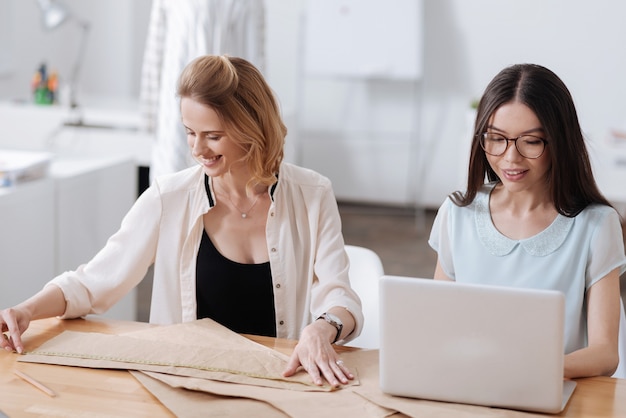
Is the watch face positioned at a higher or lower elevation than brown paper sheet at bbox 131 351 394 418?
higher

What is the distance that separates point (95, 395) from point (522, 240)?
933 mm

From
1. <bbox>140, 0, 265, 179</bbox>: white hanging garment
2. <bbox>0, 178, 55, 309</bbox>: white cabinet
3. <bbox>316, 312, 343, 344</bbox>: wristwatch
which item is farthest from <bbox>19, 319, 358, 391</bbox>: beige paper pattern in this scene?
<bbox>140, 0, 265, 179</bbox>: white hanging garment

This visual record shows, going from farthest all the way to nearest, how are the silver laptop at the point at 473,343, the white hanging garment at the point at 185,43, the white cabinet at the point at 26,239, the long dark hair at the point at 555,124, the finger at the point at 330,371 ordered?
the white hanging garment at the point at 185,43
the white cabinet at the point at 26,239
the long dark hair at the point at 555,124
the finger at the point at 330,371
the silver laptop at the point at 473,343

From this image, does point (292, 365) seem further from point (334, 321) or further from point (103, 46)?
point (103, 46)

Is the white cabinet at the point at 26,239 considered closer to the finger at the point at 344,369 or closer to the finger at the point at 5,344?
the finger at the point at 5,344

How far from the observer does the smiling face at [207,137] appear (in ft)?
6.29

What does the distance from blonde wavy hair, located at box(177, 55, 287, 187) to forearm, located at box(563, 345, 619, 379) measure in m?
0.73

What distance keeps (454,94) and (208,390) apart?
4625 millimetres

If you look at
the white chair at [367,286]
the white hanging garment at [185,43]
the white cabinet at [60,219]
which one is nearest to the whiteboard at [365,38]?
the white hanging garment at [185,43]

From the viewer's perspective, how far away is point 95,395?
1.55 metres

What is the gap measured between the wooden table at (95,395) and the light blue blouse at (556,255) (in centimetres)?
28

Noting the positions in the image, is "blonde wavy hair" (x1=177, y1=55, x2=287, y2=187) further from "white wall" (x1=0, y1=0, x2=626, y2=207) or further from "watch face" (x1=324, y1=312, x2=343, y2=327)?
"white wall" (x1=0, y1=0, x2=626, y2=207)

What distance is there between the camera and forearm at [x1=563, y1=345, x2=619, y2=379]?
1.66 meters

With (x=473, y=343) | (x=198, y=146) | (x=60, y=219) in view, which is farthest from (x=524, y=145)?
(x=60, y=219)
